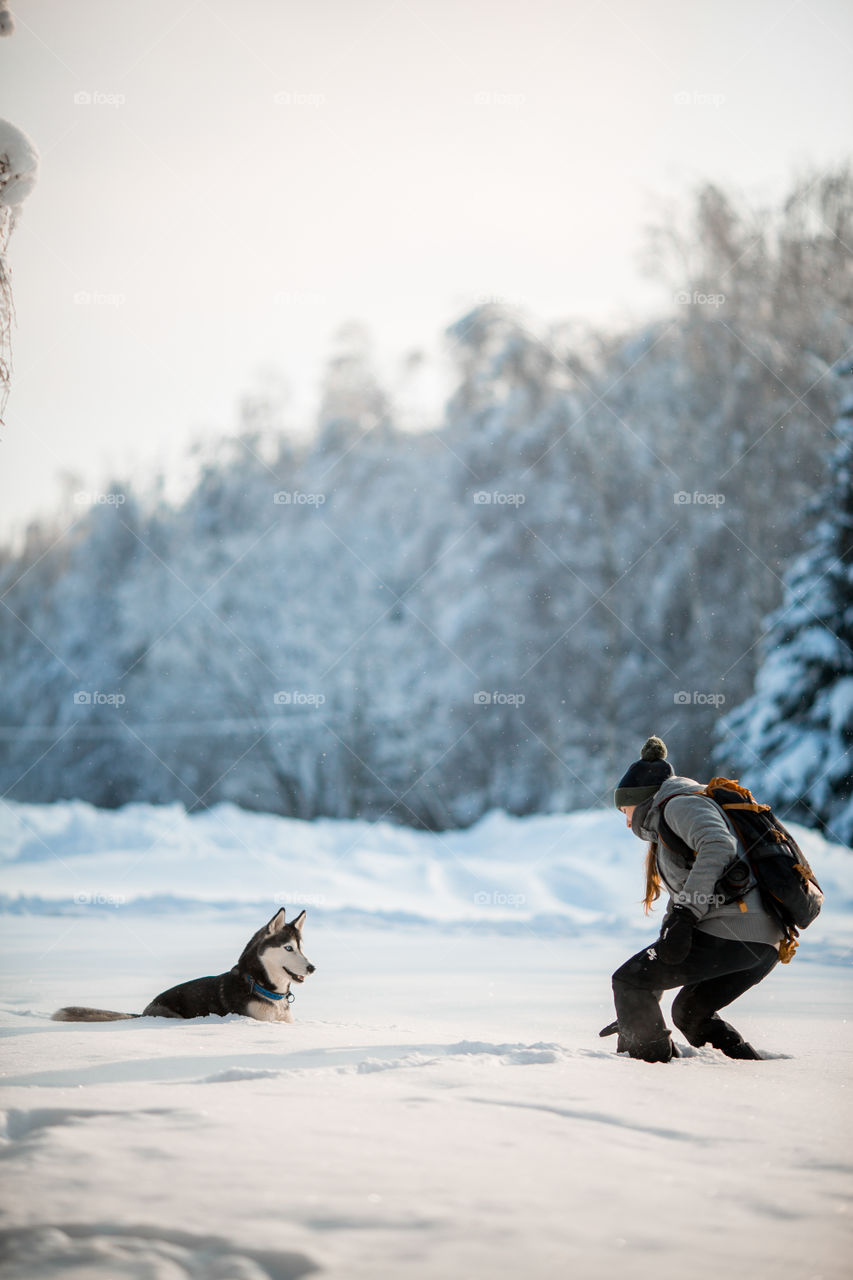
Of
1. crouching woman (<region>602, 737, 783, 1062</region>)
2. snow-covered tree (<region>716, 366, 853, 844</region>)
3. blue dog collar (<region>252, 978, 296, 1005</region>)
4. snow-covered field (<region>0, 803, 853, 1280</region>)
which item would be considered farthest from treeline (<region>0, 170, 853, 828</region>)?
blue dog collar (<region>252, 978, 296, 1005</region>)

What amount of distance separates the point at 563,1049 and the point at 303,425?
21.5 m

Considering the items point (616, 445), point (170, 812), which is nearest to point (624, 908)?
point (170, 812)

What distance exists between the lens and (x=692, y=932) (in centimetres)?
353

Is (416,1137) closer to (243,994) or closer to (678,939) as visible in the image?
(678,939)

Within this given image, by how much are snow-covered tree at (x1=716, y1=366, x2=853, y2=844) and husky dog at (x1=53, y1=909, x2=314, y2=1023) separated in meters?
10.2

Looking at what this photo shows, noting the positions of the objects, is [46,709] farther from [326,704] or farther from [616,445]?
[616,445]

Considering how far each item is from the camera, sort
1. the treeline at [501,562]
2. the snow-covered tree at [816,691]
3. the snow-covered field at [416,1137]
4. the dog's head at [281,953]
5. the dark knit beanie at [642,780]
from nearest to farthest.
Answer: the snow-covered field at [416,1137]
the dark knit beanie at [642,780]
the dog's head at [281,953]
the snow-covered tree at [816,691]
the treeline at [501,562]

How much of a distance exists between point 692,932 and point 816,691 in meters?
→ 10.6

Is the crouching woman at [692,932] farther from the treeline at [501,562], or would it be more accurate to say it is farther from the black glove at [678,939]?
the treeline at [501,562]

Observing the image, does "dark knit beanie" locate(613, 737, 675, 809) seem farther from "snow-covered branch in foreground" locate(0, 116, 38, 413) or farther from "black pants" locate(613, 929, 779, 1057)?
"snow-covered branch in foreground" locate(0, 116, 38, 413)

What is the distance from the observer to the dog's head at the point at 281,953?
15.1 ft

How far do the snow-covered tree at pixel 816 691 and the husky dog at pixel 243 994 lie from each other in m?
10.2

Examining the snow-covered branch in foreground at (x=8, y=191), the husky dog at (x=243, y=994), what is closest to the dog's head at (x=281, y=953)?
the husky dog at (x=243, y=994)

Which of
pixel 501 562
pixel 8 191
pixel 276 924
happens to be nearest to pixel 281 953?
pixel 276 924
